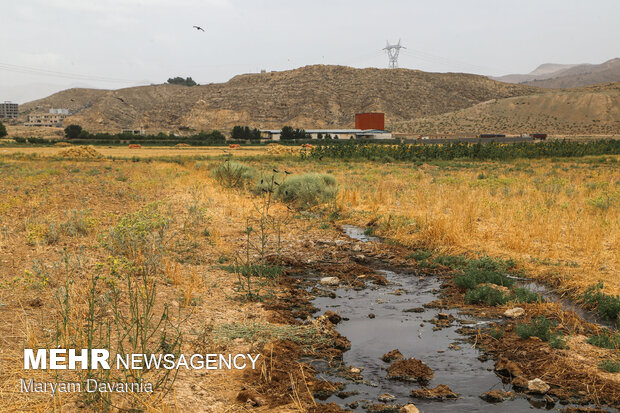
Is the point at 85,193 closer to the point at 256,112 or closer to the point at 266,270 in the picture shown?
the point at 266,270

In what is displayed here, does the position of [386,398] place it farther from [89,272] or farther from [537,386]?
[89,272]

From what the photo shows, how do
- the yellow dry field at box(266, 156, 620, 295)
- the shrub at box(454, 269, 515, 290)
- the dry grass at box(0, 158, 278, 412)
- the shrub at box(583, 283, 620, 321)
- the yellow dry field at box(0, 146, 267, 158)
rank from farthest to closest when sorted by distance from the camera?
the yellow dry field at box(0, 146, 267, 158)
the yellow dry field at box(266, 156, 620, 295)
the shrub at box(454, 269, 515, 290)
the shrub at box(583, 283, 620, 321)
the dry grass at box(0, 158, 278, 412)

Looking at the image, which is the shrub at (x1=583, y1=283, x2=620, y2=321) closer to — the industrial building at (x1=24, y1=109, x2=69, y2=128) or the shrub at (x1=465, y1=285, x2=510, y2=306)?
the shrub at (x1=465, y1=285, x2=510, y2=306)

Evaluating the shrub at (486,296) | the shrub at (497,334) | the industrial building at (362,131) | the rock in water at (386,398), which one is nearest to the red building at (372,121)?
the industrial building at (362,131)

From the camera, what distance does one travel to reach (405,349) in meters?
7.53

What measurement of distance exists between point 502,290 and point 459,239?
3374 millimetres

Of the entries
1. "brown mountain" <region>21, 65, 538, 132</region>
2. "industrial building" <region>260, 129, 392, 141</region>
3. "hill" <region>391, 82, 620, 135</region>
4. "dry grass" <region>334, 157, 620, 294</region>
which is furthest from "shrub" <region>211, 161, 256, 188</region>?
"brown mountain" <region>21, 65, 538, 132</region>

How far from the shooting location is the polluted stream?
19.7 ft

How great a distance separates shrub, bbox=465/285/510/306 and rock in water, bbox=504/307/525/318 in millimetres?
501

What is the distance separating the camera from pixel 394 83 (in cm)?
16550

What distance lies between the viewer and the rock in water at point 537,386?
6168 millimetres

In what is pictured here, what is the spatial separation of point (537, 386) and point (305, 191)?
46.4 feet

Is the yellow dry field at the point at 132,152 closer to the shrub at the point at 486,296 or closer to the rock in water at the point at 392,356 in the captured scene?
the shrub at the point at 486,296

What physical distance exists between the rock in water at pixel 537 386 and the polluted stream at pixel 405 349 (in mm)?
98
